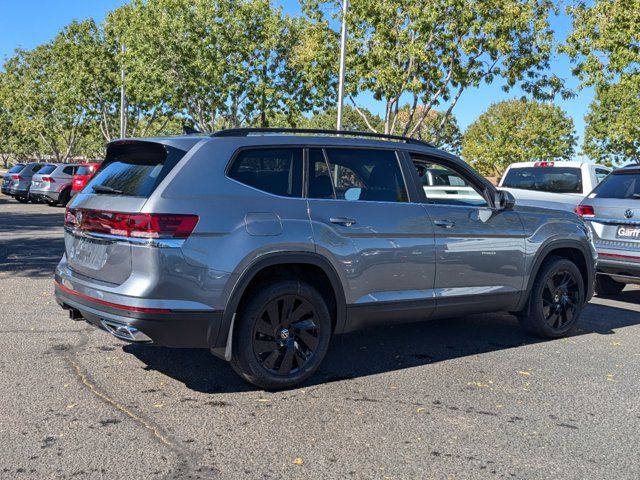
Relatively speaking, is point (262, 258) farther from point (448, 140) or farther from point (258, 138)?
point (448, 140)

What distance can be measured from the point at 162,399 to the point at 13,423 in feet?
3.04

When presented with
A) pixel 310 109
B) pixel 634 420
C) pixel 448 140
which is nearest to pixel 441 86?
pixel 310 109

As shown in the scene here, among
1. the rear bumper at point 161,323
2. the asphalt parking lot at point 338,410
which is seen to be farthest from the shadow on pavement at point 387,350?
the rear bumper at point 161,323

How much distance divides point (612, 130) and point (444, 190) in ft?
136

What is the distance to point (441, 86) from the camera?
837 inches

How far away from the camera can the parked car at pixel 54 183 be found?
77.4ft

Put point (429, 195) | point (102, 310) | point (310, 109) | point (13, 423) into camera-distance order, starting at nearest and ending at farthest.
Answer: point (13, 423), point (102, 310), point (429, 195), point (310, 109)

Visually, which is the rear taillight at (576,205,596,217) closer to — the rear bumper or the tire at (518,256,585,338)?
the tire at (518,256,585,338)

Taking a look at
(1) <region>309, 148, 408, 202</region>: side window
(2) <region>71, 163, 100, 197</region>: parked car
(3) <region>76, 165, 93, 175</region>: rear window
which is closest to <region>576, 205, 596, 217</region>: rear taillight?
(1) <region>309, 148, 408, 202</region>: side window

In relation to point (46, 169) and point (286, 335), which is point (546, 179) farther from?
point (46, 169)

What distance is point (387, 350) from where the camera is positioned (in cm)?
588

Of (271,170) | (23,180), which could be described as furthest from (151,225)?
(23,180)

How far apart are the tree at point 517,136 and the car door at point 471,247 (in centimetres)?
4699

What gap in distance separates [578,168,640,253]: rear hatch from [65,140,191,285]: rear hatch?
6094mm
